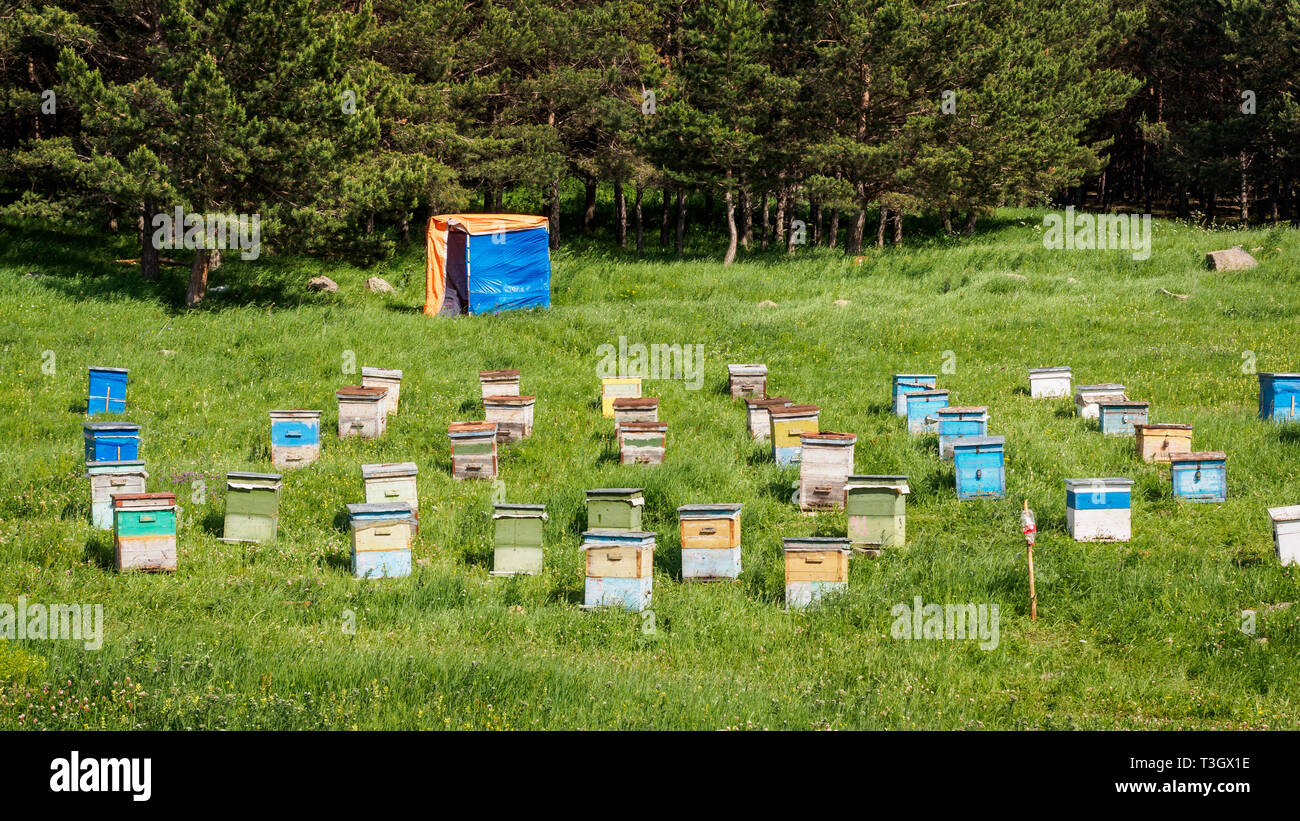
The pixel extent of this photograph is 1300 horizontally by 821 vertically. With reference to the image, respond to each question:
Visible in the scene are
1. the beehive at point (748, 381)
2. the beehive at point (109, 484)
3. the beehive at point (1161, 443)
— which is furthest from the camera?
the beehive at point (748, 381)

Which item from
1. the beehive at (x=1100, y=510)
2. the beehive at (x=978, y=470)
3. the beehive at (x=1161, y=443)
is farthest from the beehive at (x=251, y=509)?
the beehive at (x=1161, y=443)

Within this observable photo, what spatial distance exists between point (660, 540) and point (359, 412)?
18.6 ft

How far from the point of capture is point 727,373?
1941 centimetres

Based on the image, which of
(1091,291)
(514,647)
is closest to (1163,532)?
(514,647)

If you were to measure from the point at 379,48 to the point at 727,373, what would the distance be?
1840 centimetres

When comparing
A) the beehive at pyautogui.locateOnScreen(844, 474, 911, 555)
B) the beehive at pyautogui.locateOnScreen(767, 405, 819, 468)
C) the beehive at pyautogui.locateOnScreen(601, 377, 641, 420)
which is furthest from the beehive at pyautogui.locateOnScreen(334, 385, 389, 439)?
the beehive at pyautogui.locateOnScreen(844, 474, 911, 555)

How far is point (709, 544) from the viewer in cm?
1070

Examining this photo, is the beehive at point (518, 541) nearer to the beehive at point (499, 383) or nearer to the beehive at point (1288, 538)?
the beehive at point (499, 383)

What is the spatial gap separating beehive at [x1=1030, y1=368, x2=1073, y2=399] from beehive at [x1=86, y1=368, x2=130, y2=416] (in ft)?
46.3

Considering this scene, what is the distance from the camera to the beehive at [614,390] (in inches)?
654

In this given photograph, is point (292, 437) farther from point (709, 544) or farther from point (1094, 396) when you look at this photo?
point (1094, 396)

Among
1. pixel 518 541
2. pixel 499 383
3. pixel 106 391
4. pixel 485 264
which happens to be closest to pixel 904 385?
pixel 499 383

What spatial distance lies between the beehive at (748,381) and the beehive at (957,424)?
3.86 meters

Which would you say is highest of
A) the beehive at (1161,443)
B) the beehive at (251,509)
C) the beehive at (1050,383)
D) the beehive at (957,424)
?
the beehive at (1050,383)
